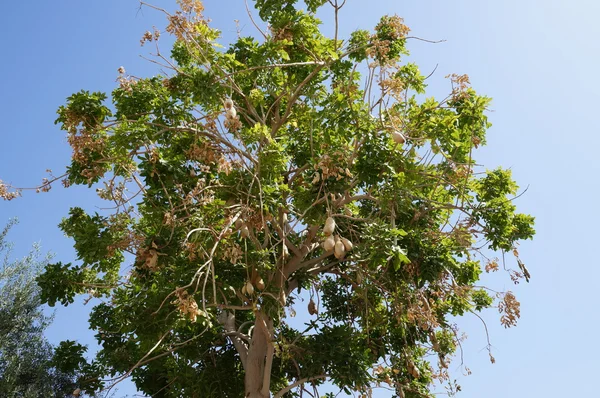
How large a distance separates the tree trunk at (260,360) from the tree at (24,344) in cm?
515

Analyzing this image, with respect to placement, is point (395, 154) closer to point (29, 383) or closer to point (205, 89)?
point (205, 89)

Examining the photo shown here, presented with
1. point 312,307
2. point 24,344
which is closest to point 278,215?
point 312,307

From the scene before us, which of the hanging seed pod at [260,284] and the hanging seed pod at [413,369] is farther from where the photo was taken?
the hanging seed pod at [413,369]

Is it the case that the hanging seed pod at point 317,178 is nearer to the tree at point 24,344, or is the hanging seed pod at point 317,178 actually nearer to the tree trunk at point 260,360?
the tree trunk at point 260,360

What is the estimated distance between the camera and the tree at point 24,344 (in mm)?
13367

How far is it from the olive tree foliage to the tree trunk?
0.03 m

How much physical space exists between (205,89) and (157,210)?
1.77 metres

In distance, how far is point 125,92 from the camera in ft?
31.3

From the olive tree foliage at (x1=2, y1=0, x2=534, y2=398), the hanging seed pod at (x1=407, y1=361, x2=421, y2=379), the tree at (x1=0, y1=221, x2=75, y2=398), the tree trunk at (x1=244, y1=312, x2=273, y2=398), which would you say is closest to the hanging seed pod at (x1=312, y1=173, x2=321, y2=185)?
the olive tree foliage at (x1=2, y1=0, x2=534, y2=398)

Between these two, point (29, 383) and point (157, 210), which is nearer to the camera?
point (157, 210)

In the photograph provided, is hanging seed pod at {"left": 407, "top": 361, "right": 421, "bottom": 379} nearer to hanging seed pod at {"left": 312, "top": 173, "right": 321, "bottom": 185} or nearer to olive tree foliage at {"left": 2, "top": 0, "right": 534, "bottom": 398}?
olive tree foliage at {"left": 2, "top": 0, "right": 534, "bottom": 398}

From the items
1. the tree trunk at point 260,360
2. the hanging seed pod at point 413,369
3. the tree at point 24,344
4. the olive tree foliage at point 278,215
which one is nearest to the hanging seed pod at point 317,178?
the olive tree foliage at point 278,215

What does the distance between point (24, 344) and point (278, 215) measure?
7949 mm

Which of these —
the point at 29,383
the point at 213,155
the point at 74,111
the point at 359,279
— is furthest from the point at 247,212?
the point at 29,383
